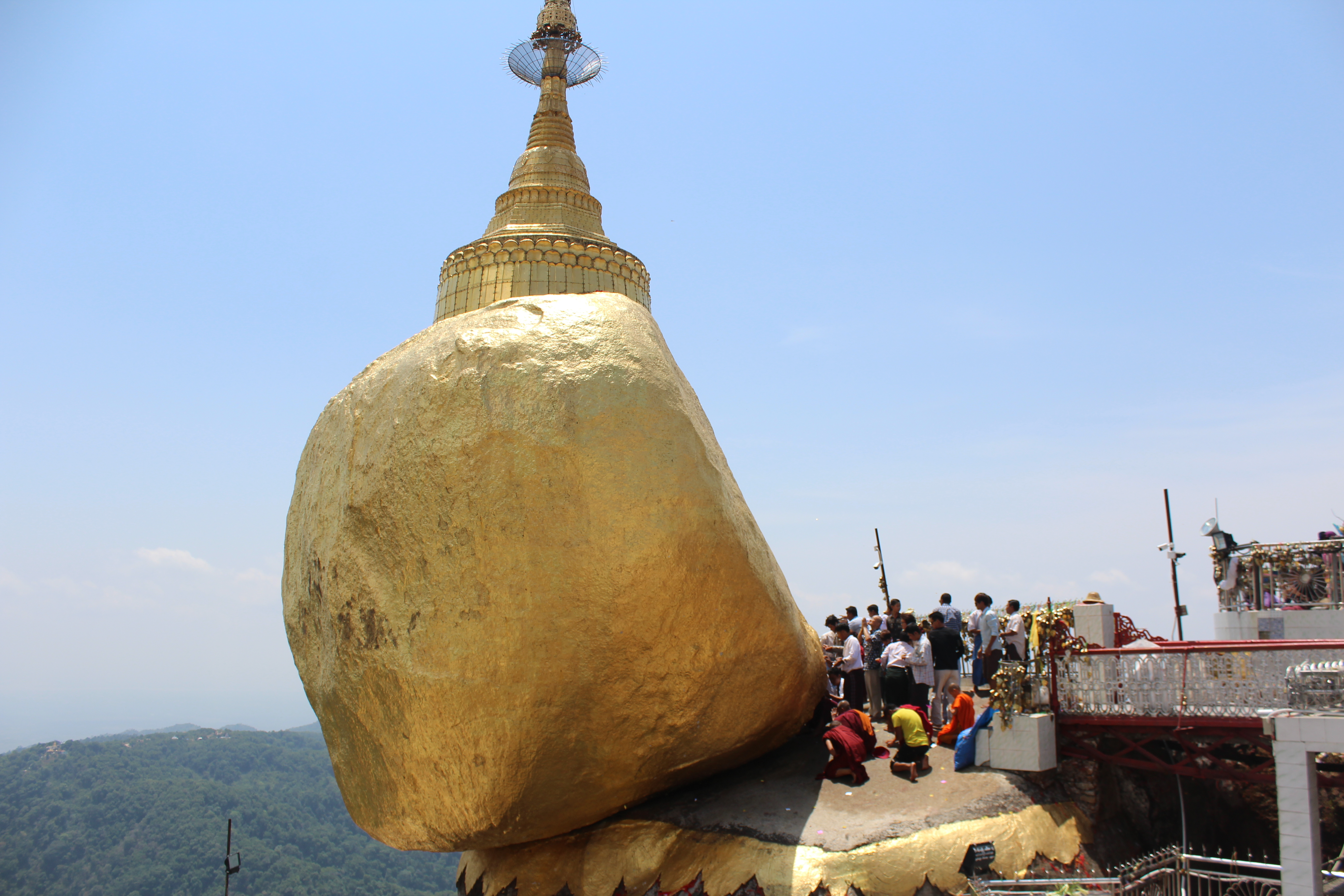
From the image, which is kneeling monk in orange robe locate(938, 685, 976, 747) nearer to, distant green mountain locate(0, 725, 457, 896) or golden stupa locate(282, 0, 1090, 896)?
golden stupa locate(282, 0, 1090, 896)

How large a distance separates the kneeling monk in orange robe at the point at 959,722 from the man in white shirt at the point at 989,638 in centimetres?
231

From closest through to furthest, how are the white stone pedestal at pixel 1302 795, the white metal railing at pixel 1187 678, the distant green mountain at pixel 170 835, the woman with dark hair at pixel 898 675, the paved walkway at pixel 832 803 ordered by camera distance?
the white stone pedestal at pixel 1302 795
the white metal railing at pixel 1187 678
the paved walkway at pixel 832 803
the woman with dark hair at pixel 898 675
the distant green mountain at pixel 170 835

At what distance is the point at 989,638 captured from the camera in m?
12.6

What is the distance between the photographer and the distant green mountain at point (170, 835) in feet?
211

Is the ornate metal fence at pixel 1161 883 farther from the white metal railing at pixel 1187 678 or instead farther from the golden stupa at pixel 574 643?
the white metal railing at pixel 1187 678

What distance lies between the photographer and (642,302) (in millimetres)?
18250

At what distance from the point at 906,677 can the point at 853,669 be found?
93 centimetres

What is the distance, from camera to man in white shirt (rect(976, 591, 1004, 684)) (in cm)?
1234

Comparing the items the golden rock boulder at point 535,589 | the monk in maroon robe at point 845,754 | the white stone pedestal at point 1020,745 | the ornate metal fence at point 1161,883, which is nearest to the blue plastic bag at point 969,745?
the white stone pedestal at point 1020,745

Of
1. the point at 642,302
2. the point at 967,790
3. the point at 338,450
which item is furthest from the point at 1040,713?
the point at 642,302

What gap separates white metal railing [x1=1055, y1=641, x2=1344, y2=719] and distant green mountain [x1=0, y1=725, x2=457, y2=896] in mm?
59298

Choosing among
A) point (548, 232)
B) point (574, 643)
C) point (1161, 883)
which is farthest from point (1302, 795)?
point (548, 232)

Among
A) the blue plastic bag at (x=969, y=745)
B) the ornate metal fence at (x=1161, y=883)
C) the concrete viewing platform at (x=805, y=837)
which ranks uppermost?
the blue plastic bag at (x=969, y=745)

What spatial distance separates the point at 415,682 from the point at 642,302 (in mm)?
11722
